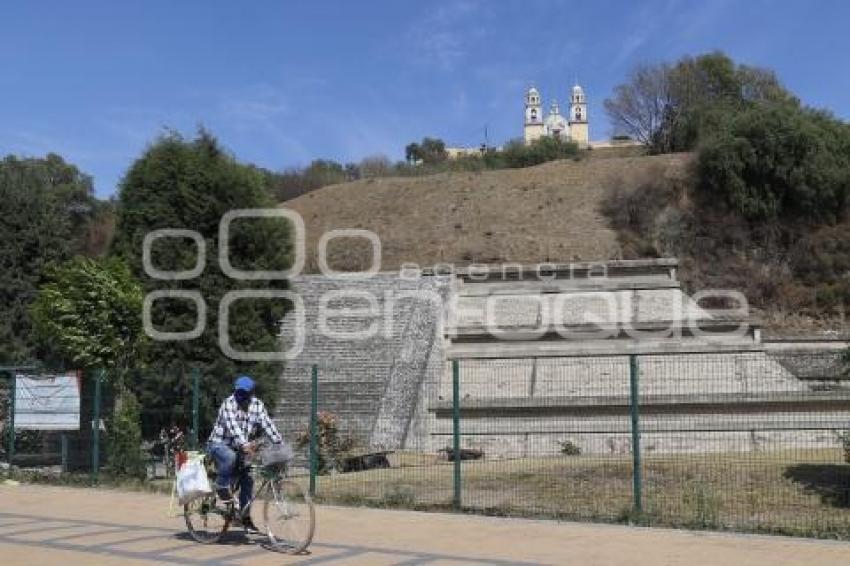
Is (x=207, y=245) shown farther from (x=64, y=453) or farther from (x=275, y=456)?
(x=275, y=456)

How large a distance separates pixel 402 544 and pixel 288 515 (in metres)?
1.31

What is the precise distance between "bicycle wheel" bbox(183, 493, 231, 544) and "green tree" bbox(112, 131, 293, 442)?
946 centimetres

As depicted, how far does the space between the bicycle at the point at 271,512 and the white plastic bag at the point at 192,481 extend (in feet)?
0.38

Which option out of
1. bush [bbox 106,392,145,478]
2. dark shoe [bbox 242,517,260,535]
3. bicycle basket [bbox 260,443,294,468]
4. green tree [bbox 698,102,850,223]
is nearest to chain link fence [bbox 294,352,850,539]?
bush [bbox 106,392,145,478]

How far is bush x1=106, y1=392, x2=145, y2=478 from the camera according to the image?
16.7 metres

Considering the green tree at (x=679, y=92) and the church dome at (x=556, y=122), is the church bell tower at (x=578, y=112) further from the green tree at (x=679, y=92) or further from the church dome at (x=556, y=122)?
the green tree at (x=679, y=92)

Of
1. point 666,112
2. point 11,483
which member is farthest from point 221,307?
point 666,112

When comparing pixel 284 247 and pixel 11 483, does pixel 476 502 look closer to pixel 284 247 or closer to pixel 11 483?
pixel 11 483

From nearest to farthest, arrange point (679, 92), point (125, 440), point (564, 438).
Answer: point (125, 440), point (564, 438), point (679, 92)

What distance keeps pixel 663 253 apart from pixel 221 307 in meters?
28.3

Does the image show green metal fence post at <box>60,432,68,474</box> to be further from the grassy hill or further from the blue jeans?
the grassy hill

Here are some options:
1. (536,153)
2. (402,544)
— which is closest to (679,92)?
(536,153)

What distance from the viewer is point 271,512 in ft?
31.6

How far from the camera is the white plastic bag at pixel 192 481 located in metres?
10.1
